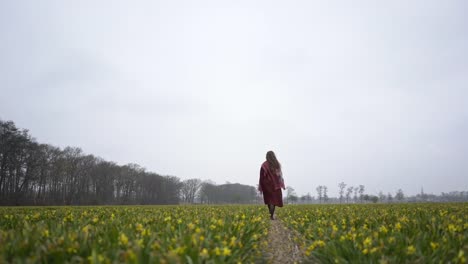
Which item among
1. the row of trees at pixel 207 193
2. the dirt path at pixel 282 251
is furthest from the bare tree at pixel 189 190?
the dirt path at pixel 282 251

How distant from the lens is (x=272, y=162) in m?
12.1

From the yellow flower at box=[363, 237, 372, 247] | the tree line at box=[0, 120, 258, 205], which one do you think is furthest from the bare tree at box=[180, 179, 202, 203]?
the yellow flower at box=[363, 237, 372, 247]

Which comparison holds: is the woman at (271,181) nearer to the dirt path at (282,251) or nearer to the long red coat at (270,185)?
the long red coat at (270,185)

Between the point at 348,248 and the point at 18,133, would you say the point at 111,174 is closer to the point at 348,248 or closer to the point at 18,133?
the point at 18,133

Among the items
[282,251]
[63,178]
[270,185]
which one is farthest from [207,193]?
[282,251]

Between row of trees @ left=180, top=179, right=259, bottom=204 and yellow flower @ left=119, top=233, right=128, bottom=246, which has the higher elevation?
yellow flower @ left=119, top=233, right=128, bottom=246

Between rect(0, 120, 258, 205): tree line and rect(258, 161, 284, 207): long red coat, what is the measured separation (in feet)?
194

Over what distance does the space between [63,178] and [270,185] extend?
75164 mm

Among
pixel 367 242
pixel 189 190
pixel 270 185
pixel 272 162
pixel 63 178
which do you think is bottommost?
pixel 189 190

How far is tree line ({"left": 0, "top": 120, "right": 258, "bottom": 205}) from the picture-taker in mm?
55188

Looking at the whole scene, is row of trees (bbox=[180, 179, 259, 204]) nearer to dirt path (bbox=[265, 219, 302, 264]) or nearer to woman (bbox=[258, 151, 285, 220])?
woman (bbox=[258, 151, 285, 220])

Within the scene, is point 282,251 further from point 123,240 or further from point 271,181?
point 271,181

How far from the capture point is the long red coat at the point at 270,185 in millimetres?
11789

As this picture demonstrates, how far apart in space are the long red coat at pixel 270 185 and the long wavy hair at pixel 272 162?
0.51 feet
